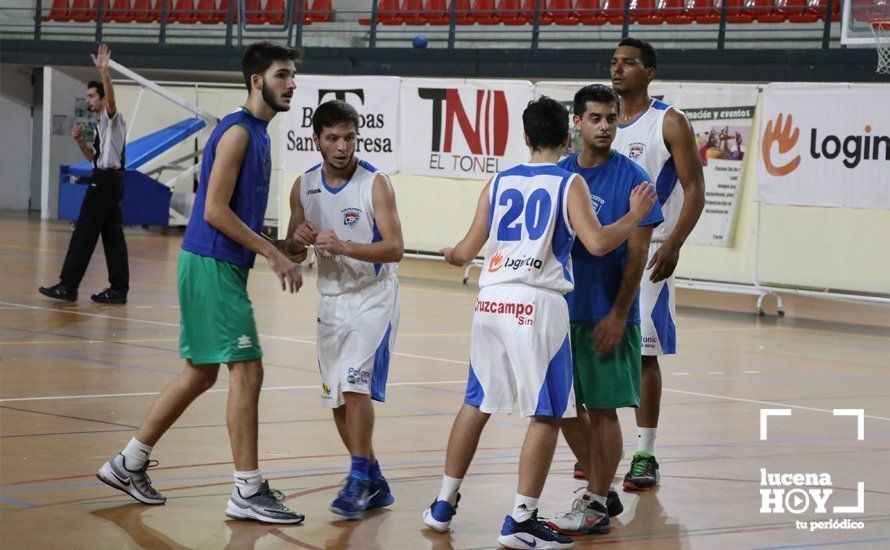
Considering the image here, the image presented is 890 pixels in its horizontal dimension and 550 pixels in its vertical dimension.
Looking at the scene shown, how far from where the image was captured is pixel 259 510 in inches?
218

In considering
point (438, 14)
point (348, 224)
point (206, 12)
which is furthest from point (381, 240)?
point (206, 12)

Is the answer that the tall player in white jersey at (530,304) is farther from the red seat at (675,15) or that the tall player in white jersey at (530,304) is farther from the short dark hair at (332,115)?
the red seat at (675,15)

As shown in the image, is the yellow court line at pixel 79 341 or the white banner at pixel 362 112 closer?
the yellow court line at pixel 79 341

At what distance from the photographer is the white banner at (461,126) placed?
17453 millimetres

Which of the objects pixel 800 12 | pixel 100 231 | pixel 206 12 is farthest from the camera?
pixel 206 12

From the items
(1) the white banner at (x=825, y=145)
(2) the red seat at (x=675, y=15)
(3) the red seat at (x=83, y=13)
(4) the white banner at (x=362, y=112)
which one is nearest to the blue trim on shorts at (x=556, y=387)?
(1) the white banner at (x=825, y=145)

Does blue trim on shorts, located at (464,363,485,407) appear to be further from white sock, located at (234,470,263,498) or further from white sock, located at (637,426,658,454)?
white sock, located at (637,426,658,454)

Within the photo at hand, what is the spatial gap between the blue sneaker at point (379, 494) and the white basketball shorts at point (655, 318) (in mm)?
1648

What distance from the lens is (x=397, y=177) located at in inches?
751

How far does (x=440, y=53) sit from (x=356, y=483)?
18.8 meters

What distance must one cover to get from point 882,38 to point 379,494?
12.5 metres

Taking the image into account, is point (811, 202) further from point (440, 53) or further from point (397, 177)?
point (440, 53)

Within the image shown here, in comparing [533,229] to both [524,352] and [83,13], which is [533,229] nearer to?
[524,352]

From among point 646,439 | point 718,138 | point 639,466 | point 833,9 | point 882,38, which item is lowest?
point 639,466
